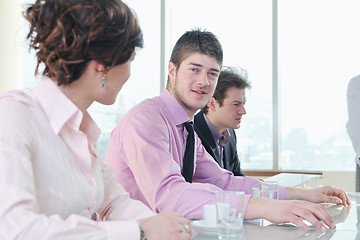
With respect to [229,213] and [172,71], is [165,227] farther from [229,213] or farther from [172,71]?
[172,71]

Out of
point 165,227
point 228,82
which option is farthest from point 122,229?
point 228,82

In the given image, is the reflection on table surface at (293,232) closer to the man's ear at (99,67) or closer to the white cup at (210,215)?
the white cup at (210,215)

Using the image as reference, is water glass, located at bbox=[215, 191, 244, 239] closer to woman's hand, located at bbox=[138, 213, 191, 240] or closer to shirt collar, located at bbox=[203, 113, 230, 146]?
woman's hand, located at bbox=[138, 213, 191, 240]

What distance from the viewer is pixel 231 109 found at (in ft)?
10.3

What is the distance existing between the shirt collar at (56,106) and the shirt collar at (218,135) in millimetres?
2007

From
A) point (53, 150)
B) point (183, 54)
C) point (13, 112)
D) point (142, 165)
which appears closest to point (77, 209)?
point (53, 150)

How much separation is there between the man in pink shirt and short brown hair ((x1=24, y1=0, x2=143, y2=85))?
0.62 m

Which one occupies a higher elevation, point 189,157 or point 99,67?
point 99,67

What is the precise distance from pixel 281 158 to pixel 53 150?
469cm

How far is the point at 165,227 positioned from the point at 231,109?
220 cm

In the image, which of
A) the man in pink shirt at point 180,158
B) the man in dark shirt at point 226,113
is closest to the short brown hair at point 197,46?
the man in pink shirt at point 180,158

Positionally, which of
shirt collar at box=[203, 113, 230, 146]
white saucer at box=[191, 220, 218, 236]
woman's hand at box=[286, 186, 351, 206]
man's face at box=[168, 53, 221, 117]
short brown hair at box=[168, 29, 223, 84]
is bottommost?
woman's hand at box=[286, 186, 351, 206]

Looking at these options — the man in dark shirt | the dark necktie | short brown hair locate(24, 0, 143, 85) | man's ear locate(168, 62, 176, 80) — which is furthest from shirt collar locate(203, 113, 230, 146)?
short brown hair locate(24, 0, 143, 85)

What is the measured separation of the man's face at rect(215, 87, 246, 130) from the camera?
10.1 feet
